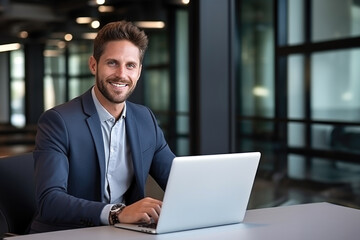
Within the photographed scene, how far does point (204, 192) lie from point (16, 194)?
84cm

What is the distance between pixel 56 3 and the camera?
14.6 ft

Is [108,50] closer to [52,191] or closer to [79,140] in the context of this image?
[79,140]

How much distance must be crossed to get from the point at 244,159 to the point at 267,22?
186 inches

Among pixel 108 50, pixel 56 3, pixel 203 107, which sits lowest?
pixel 203 107

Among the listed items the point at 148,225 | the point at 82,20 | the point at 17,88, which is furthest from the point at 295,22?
the point at 148,225

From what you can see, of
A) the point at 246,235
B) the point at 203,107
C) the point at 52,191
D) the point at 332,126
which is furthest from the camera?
the point at 332,126

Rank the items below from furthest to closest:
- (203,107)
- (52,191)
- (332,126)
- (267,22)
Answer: (267,22), (332,126), (203,107), (52,191)

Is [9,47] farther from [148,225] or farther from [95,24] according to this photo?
[148,225]

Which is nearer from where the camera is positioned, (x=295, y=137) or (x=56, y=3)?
(x=56, y=3)

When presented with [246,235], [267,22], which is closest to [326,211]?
[246,235]

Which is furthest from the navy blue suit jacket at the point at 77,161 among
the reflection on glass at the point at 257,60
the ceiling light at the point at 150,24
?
the reflection on glass at the point at 257,60

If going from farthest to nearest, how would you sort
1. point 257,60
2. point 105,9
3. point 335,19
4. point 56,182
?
point 257,60 < point 335,19 < point 105,9 < point 56,182

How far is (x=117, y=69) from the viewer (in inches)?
78.5

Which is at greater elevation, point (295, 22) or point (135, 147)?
point (295, 22)
